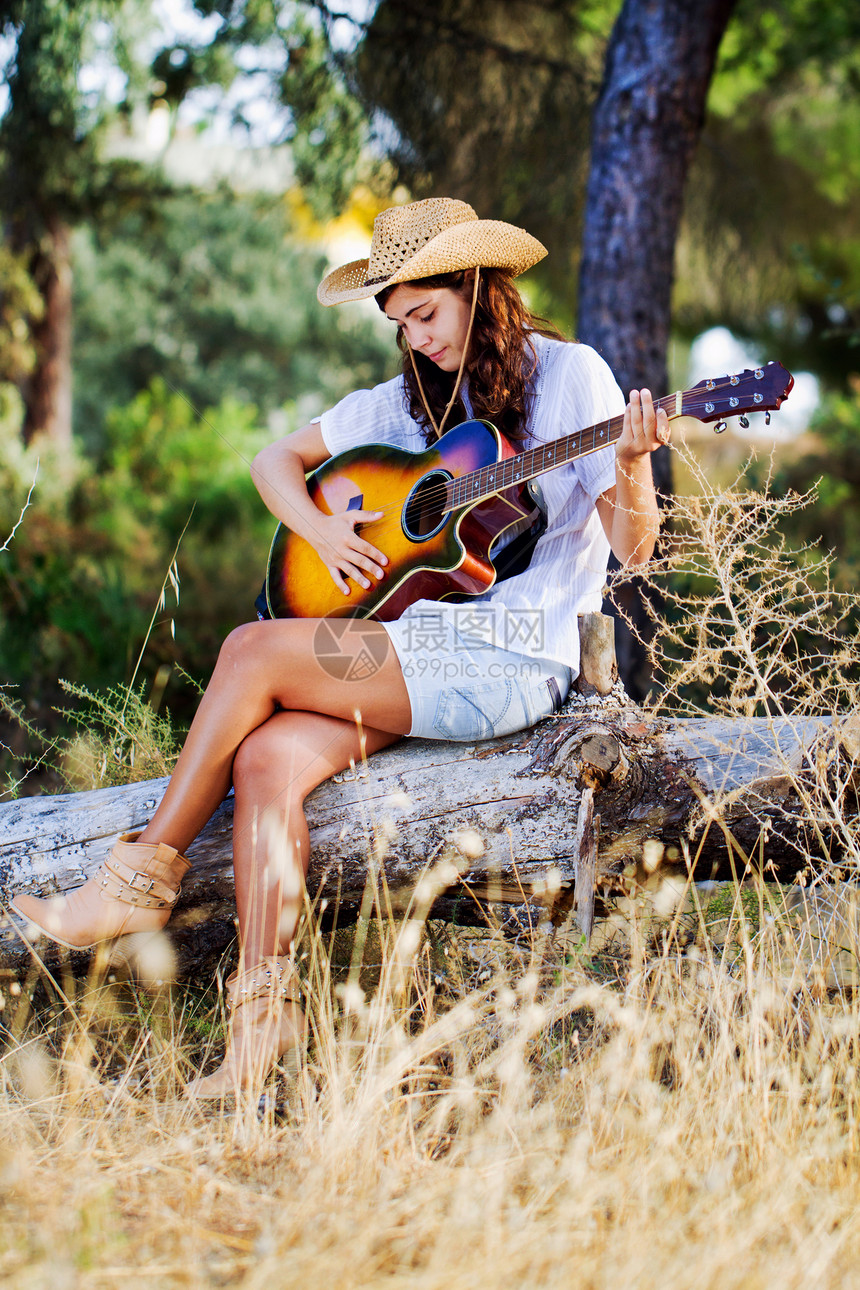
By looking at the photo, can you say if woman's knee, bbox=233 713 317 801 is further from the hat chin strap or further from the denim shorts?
the hat chin strap

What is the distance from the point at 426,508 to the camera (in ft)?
7.84

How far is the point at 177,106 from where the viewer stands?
5.46m

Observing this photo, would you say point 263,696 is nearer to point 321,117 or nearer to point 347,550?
point 347,550

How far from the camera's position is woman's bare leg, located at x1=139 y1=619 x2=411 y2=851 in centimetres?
213

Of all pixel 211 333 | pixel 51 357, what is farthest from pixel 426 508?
pixel 211 333

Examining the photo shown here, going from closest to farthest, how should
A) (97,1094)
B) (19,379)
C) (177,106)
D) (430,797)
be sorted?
(97,1094) → (430,797) → (177,106) → (19,379)

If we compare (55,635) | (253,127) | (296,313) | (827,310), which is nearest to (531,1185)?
(55,635)

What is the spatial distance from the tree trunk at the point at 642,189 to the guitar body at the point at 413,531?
5.23ft

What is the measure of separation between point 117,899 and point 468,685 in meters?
0.89

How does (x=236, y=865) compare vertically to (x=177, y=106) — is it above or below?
below

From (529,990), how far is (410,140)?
419 cm

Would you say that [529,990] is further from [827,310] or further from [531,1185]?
[827,310]

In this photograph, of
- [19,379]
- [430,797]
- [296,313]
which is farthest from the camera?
[296,313]

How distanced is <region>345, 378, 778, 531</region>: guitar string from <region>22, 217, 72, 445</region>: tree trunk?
23.5 ft
